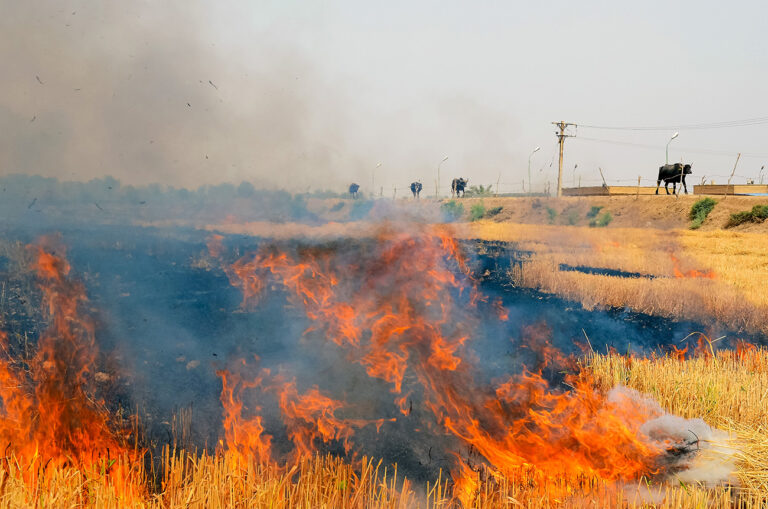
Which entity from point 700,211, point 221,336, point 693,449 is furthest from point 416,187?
point 693,449

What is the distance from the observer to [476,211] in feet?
180

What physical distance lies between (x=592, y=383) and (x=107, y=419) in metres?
7.35

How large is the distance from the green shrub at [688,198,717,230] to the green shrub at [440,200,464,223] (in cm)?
2125

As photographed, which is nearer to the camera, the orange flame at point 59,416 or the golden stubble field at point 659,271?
the orange flame at point 59,416

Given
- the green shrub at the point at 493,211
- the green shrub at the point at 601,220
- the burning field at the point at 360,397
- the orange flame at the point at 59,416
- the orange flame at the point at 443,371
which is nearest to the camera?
the burning field at the point at 360,397

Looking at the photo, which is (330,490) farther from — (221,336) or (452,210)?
(452,210)

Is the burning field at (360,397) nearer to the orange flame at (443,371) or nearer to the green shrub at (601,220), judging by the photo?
the orange flame at (443,371)

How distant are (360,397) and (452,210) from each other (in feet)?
164

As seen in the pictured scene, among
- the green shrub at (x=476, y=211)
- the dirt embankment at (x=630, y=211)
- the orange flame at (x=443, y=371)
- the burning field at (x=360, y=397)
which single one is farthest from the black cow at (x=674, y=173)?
the orange flame at (x=443, y=371)

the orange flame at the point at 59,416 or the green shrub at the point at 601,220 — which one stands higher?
the green shrub at the point at 601,220

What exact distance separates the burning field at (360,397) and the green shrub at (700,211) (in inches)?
1324

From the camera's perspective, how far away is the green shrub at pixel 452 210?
5211cm

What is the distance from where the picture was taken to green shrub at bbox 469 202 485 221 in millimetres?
53006

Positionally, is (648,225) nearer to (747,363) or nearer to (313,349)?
(747,363)
